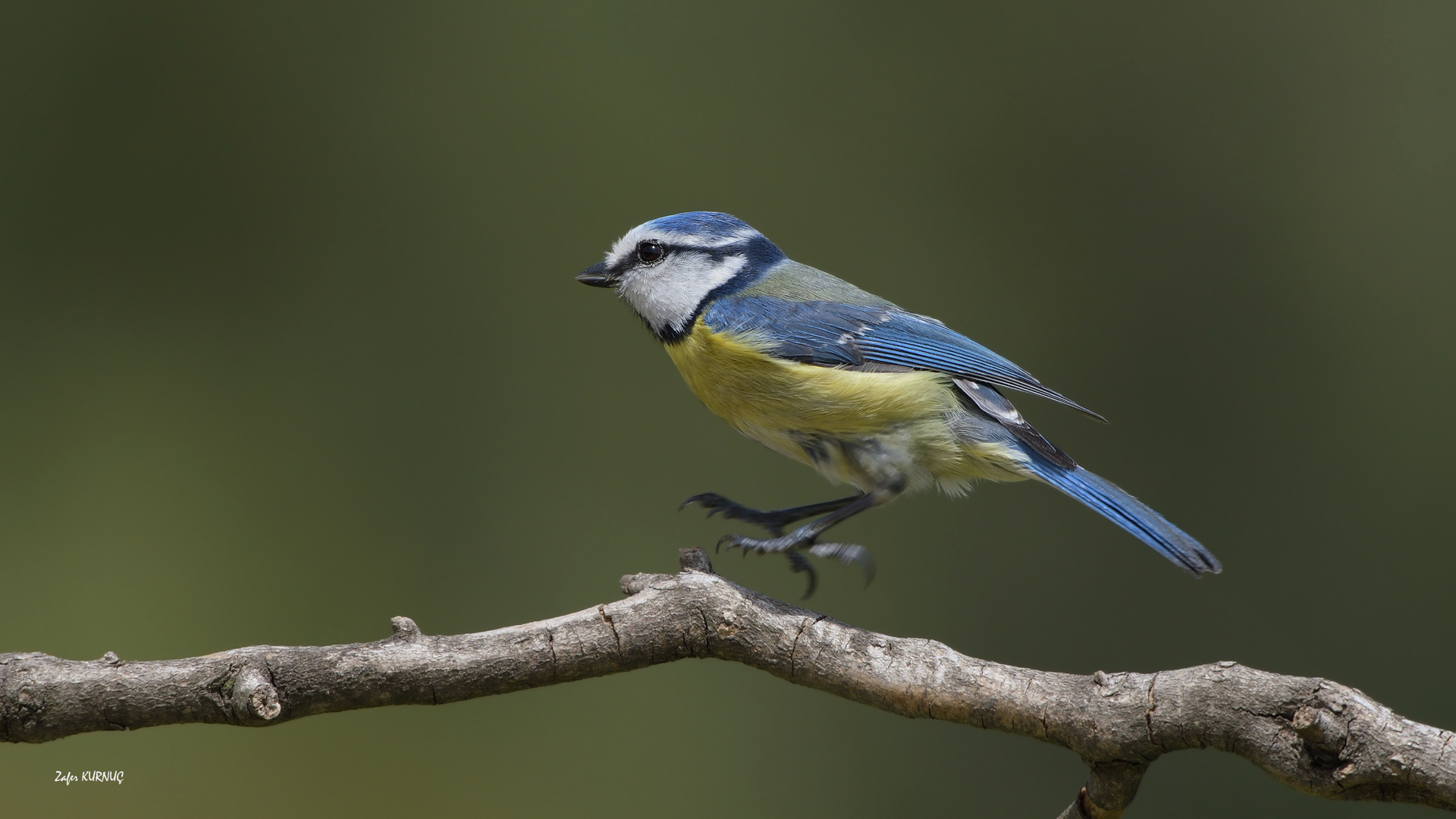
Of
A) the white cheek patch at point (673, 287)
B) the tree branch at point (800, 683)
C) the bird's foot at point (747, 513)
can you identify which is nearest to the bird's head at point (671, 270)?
the white cheek patch at point (673, 287)

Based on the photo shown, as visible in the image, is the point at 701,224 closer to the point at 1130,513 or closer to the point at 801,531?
the point at 801,531

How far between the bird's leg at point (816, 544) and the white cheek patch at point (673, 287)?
0.42 metres

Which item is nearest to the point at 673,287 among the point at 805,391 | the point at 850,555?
the point at 805,391

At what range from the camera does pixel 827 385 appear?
5.50 ft

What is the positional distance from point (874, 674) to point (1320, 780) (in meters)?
0.52

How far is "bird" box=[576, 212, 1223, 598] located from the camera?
168cm

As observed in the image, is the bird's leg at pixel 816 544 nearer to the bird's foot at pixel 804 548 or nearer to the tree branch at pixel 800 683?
the bird's foot at pixel 804 548

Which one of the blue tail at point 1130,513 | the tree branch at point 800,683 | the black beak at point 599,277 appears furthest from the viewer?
the black beak at point 599,277

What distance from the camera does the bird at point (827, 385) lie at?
168 centimetres

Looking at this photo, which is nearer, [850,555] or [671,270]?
[850,555]

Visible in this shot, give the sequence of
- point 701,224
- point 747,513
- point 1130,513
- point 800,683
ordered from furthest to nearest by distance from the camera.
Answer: point 701,224
point 747,513
point 1130,513
point 800,683

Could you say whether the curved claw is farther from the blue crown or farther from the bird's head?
the blue crown

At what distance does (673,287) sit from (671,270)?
36mm

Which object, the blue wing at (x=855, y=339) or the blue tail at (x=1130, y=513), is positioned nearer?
the blue tail at (x=1130, y=513)
